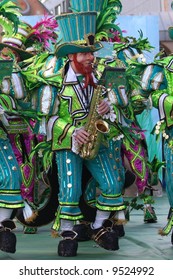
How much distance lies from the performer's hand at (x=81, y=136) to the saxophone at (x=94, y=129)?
0.09 ft

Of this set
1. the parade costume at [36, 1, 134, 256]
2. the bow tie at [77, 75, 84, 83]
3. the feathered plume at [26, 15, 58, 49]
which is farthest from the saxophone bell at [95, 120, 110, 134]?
the feathered plume at [26, 15, 58, 49]

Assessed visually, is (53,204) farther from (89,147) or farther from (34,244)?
(89,147)

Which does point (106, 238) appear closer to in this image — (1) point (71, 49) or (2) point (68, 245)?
(2) point (68, 245)

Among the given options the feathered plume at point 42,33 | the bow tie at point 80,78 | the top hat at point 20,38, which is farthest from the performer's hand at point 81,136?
the feathered plume at point 42,33

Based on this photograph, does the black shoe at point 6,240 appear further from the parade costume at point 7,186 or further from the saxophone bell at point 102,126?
the saxophone bell at point 102,126

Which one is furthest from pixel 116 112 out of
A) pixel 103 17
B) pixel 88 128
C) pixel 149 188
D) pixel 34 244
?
pixel 149 188

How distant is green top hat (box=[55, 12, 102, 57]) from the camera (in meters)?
6.63

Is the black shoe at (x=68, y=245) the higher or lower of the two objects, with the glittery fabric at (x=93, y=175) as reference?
lower

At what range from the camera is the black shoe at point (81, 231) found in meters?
7.38

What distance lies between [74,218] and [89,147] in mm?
509

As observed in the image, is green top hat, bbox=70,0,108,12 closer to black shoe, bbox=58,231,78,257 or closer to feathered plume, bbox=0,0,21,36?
feathered plume, bbox=0,0,21,36

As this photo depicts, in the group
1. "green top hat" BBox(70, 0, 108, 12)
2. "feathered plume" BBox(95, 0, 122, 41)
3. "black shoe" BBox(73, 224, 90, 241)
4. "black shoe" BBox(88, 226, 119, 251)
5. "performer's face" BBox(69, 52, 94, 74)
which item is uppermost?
"green top hat" BBox(70, 0, 108, 12)

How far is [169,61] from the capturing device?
6.78 meters

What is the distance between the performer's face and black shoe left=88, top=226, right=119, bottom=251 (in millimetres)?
1125
